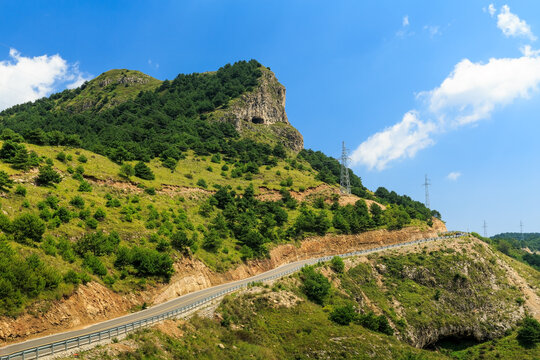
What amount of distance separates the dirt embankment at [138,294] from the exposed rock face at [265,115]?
7623 cm

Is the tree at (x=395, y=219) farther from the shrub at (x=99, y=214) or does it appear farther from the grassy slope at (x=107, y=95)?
the grassy slope at (x=107, y=95)

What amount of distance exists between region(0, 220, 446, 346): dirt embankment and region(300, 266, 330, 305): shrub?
1240 centimetres

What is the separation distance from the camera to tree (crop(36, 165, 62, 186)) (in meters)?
53.0

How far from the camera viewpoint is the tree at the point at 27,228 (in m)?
38.1

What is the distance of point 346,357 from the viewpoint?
40094 mm

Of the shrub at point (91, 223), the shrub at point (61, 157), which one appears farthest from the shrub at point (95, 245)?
the shrub at point (61, 157)

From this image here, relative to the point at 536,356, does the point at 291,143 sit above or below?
above

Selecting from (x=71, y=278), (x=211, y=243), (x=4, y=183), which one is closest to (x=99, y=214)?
(x=4, y=183)

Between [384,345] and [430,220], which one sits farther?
[430,220]

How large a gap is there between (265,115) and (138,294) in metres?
141

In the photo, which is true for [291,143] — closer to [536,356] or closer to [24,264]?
[536,356]

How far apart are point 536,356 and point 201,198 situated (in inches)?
2843

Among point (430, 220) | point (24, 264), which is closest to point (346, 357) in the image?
point (24, 264)

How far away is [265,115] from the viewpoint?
17575 cm
